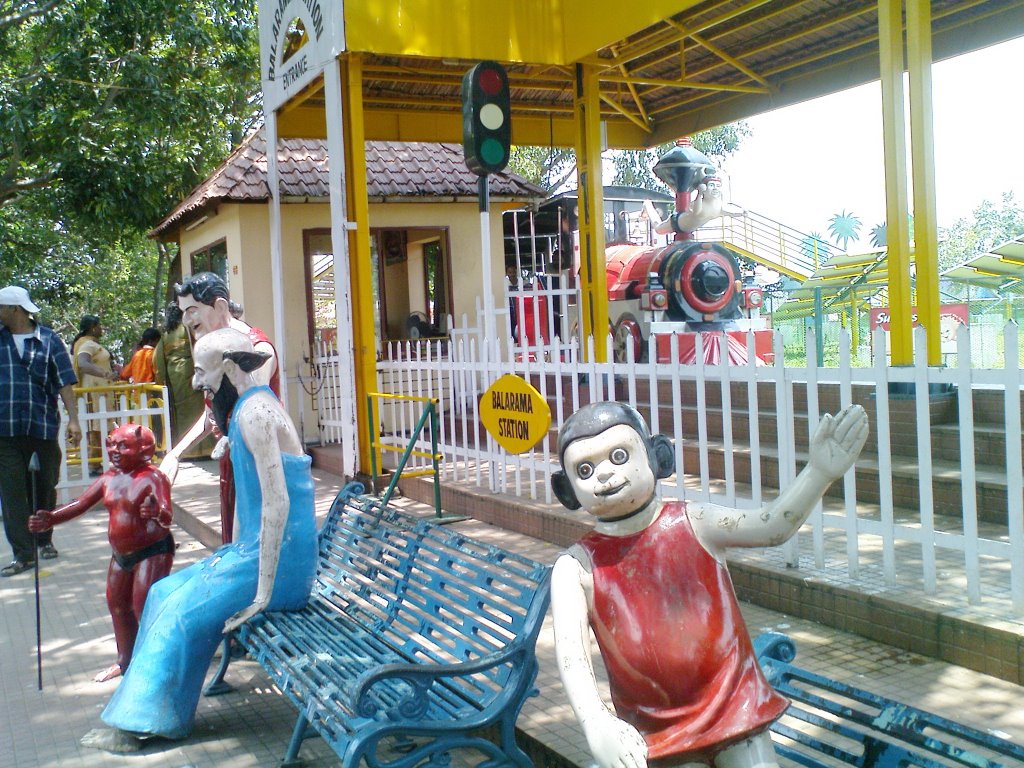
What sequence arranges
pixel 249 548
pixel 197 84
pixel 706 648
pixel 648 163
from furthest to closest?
1. pixel 648 163
2. pixel 197 84
3. pixel 249 548
4. pixel 706 648

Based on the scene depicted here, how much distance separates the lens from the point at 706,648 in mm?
2312

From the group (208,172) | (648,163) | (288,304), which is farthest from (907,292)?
(648,163)

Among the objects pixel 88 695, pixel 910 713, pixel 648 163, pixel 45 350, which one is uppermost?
pixel 648 163

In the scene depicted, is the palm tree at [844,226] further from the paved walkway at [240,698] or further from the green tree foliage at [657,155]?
the paved walkway at [240,698]

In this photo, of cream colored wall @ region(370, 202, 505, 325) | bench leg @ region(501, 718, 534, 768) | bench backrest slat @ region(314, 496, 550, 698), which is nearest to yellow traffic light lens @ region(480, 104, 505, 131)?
bench backrest slat @ region(314, 496, 550, 698)

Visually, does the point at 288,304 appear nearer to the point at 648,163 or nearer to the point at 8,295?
the point at 8,295

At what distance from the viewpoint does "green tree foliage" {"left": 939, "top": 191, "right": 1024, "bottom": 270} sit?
2680 inches

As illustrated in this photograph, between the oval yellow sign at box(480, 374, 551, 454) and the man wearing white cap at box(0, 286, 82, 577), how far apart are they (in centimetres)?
311

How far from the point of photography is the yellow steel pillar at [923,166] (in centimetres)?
607

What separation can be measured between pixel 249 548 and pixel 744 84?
318 inches

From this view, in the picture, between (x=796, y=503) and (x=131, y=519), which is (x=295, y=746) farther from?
(x=796, y=503)

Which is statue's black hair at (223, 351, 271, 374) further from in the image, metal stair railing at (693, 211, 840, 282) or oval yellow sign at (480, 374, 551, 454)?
metal stair railing at (693, 211, 840, 282)

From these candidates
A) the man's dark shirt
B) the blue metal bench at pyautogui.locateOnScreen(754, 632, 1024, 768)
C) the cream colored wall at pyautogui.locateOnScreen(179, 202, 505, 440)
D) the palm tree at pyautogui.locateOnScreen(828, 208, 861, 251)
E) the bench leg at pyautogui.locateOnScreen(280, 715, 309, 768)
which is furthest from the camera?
the palm tree at pyautogui.locateOnScreen(828, 208, 861, 251)

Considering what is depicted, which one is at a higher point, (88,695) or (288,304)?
(288,304)
